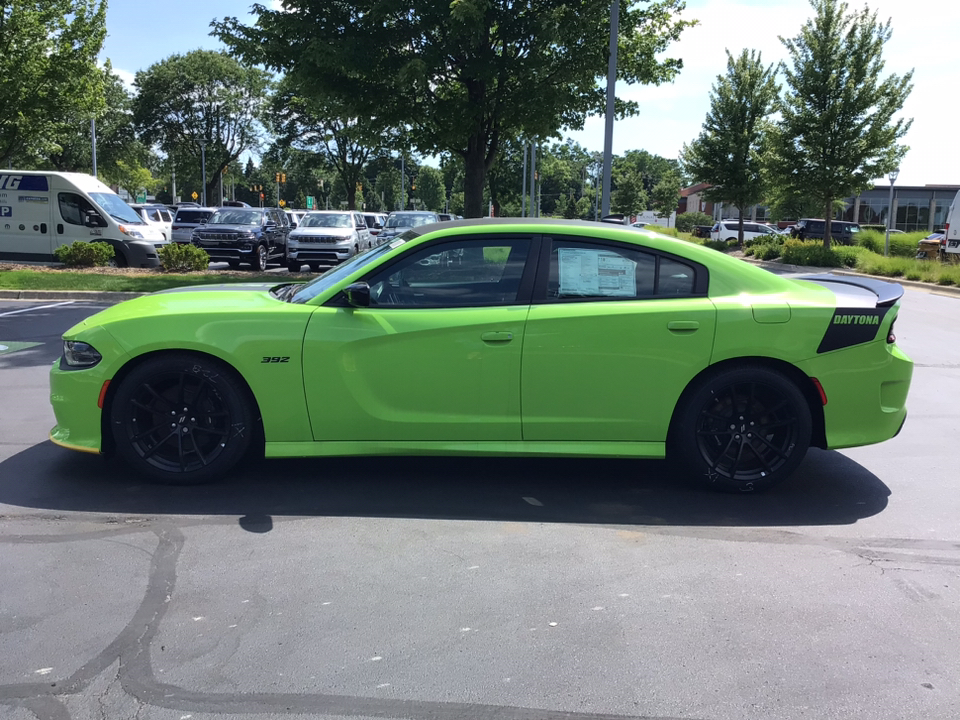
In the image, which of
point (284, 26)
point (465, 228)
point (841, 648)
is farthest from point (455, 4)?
point (841, 648)

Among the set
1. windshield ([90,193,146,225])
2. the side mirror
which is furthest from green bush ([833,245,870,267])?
the side mirror

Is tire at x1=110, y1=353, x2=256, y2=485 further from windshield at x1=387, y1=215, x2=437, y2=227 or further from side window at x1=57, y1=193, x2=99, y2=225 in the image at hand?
windshield at x1=387, y1=215, x2=437, y2=227

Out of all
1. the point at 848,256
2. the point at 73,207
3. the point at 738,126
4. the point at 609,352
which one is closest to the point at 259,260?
the point at 73,207

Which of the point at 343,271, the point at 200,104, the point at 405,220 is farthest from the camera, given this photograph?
the point at 200,104

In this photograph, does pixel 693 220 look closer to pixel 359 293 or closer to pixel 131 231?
pixel 131 231

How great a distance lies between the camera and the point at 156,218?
29422 mm

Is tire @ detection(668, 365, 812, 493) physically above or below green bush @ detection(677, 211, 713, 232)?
below

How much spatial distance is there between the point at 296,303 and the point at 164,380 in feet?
2.80

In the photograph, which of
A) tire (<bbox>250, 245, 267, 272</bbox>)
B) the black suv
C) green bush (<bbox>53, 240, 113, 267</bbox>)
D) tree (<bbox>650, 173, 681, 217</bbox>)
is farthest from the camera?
tree (<bbox>650, 173, 681, 217</bbox>)

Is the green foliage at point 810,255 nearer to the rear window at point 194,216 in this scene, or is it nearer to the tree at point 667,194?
the rear window at point 194,216

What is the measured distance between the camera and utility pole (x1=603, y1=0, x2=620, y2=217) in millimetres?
14734

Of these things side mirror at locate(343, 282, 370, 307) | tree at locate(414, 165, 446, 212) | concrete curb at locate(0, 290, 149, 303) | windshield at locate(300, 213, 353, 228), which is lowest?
concrete curb at locate(0, 290, 149, 303)

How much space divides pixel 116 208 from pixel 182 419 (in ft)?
56.3

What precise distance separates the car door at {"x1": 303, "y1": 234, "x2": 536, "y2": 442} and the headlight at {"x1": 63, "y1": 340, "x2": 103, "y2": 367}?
1.19 m
